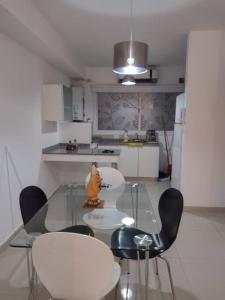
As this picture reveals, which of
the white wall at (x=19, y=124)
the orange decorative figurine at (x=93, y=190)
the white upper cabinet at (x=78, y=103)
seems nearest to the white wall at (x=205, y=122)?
the orange decorative figurine at (x=93, y=190)

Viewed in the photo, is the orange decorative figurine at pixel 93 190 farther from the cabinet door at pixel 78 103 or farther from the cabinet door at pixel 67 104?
the cabinet door at pixel 78 103

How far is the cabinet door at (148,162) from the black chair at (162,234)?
3.19 metres

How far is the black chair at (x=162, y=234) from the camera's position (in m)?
1.66

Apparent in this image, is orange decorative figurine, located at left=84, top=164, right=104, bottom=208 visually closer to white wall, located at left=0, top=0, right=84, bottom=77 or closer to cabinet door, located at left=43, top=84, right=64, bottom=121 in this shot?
white wall, located at left=0, top=0, right=84, bottom=77

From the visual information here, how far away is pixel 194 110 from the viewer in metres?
3.46

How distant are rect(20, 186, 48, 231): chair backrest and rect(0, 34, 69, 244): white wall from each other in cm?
64

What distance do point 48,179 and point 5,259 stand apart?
70.8 inches

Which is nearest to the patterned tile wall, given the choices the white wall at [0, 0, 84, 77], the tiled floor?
the white wall at [0, 0, 84, 77]

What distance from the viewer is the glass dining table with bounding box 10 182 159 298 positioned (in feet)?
5.55

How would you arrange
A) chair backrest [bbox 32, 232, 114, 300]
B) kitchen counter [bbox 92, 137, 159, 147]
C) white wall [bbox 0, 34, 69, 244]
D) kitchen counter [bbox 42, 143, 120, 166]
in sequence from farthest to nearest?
kitchen counter [bbox 92, 137, 159, 147], kitchen counter [bbox 42, 143, 120, 166], white wall [bbox 0, 34, 69, 244], chair backrest [bbox 32, 232, 114, 300]

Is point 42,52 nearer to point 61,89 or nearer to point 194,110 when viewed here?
point 61,89

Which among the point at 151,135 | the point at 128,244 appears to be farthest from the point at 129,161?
the point at 128,244

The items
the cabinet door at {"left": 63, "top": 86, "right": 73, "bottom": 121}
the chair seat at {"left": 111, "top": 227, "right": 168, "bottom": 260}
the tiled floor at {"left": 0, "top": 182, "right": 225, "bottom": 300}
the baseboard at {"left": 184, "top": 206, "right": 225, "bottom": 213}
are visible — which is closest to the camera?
the chair seat at {"left": 111, "top": 227, "right": 168, "bottom": 260}

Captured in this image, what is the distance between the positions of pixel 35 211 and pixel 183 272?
4.72 ft
